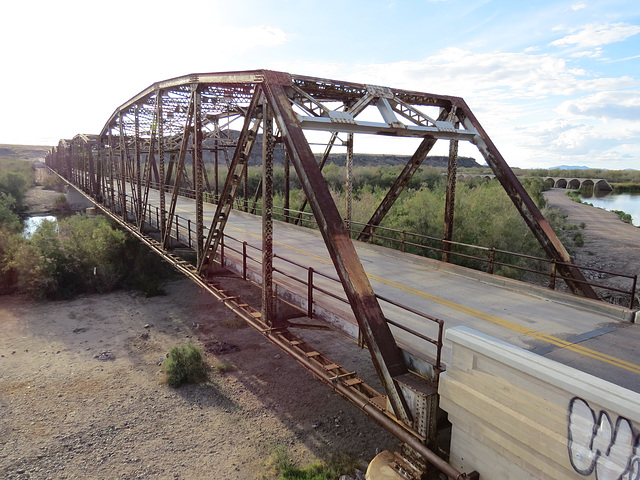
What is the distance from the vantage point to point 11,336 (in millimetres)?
16391

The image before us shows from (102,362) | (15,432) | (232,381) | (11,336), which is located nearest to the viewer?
(15,432)

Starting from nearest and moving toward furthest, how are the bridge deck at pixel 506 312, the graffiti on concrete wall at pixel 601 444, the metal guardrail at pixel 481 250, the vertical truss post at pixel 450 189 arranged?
the graffiti on concrete wall at pixel 601 444 < the bridge deck at pixel 506 312 < the metal guardrail at pixel 481 250 < the vertical truss post at pixel 450 189

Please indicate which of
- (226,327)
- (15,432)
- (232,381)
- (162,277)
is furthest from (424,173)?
(15,432)

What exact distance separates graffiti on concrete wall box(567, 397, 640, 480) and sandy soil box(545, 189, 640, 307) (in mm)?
16799

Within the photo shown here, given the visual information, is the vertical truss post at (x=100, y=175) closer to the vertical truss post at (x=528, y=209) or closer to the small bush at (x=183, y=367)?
the small bush at (x=183, y=367)

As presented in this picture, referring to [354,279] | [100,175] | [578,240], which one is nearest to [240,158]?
[354,279]

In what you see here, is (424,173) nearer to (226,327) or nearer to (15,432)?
(226,327)

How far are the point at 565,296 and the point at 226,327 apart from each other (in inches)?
498

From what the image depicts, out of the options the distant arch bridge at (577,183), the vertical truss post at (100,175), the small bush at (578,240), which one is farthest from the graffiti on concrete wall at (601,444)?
the distant arch bridge at (577,183)

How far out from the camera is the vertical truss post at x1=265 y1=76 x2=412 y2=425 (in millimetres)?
5199

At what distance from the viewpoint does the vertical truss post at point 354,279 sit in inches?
205

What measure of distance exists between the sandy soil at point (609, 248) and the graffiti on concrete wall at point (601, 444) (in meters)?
16.8

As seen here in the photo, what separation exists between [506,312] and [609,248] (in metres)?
24.3

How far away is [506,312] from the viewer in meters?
8.25
